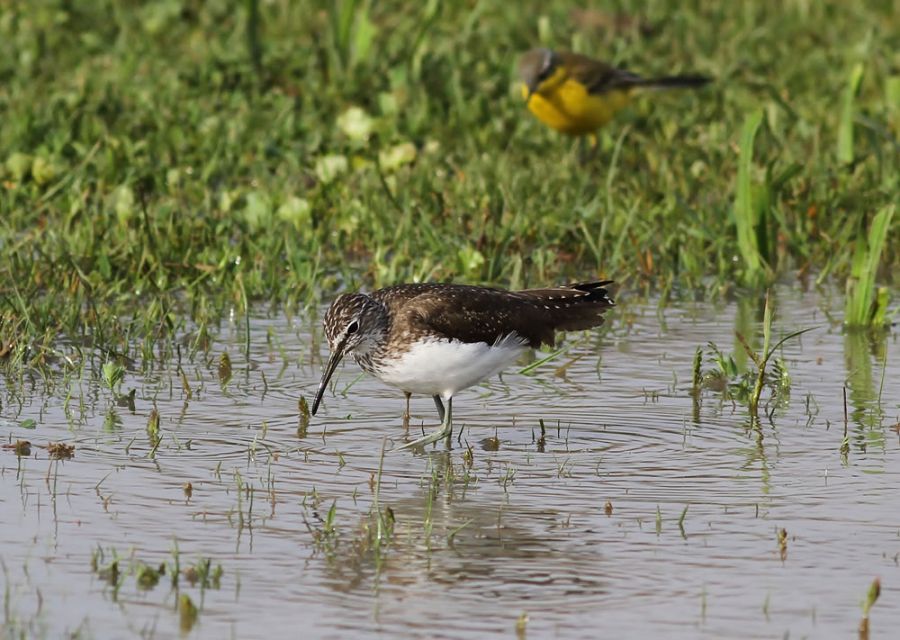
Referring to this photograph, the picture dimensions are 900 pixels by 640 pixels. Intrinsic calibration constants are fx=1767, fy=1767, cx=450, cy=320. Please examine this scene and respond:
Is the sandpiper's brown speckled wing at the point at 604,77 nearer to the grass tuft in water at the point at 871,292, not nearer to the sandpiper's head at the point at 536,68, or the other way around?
the sandpiper's head at the point at 536,68

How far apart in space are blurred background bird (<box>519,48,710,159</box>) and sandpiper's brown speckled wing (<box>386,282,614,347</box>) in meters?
4.53

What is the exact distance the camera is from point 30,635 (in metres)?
5.13

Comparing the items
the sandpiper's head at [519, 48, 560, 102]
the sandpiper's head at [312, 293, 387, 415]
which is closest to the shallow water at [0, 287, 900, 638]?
the sandpiper's head at [312, 293, 387, 415]

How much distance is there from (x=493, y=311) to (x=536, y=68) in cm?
536

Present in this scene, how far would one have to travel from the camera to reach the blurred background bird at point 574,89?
12852mm

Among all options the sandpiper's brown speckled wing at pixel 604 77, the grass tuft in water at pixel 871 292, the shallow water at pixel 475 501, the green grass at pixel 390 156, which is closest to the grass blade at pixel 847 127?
the green grass at pixel 390 156

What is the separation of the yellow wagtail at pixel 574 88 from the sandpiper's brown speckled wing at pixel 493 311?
14.8ft

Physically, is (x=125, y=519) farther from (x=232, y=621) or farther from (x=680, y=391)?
(x=680, y=391)

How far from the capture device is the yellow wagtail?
12.9 metres

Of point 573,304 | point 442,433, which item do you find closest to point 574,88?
point 573,304

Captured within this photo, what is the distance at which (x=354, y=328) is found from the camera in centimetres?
774

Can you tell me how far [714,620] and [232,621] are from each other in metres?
1.46

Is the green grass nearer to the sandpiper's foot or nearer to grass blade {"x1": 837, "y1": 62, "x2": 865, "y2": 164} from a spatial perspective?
grass blade {"x1": 837, "y1": 62, "x2": 865, "y2": 164}

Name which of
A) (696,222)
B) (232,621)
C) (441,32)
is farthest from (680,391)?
(441,32)
